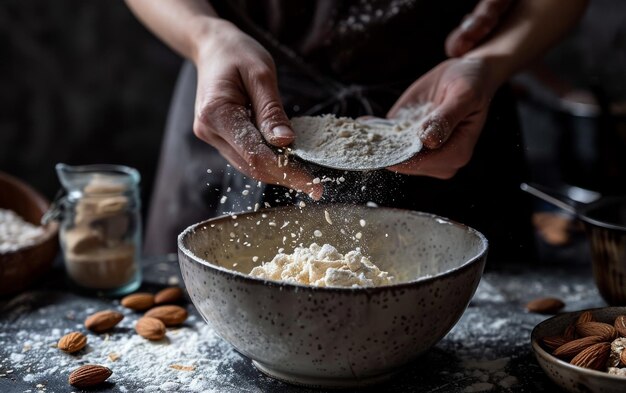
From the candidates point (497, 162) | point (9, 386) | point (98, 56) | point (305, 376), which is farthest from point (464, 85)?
point (98, 56)

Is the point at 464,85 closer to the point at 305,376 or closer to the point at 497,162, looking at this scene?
the point at 497,162

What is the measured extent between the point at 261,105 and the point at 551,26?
0.61 metres

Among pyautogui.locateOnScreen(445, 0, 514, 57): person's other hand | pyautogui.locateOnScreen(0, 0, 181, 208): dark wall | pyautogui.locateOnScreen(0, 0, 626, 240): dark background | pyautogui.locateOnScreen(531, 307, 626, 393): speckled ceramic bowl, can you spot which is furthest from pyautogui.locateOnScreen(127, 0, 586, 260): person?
pyautogui.locateOnScreen(0, 0, 181, 208): dark wall

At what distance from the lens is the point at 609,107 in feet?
5.75

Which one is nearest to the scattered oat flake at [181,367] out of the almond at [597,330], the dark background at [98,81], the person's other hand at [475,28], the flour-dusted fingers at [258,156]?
the flour-dusted fingers at [258,156]

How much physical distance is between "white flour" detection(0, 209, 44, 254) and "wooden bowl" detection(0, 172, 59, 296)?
0.04 ft

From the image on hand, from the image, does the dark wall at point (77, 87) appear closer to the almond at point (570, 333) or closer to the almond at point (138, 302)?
the almond at point (138, 302)

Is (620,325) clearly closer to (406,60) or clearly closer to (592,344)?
(592,344)

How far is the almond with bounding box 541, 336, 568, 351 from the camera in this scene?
0.90 meters

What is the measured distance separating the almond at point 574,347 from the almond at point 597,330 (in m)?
0.01

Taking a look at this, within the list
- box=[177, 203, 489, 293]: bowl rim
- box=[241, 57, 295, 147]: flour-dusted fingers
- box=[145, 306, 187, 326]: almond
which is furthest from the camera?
box=[145, 306, 187, 326]: almond

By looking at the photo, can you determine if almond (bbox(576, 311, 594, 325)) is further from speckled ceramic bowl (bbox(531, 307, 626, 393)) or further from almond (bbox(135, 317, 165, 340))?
almond (bbox(135, 317, 165, 340))

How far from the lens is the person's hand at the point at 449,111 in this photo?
1037 millimetres

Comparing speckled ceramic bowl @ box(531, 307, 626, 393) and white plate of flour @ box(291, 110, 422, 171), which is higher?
white plate of flour @ box(291, 110, 422, 171)
